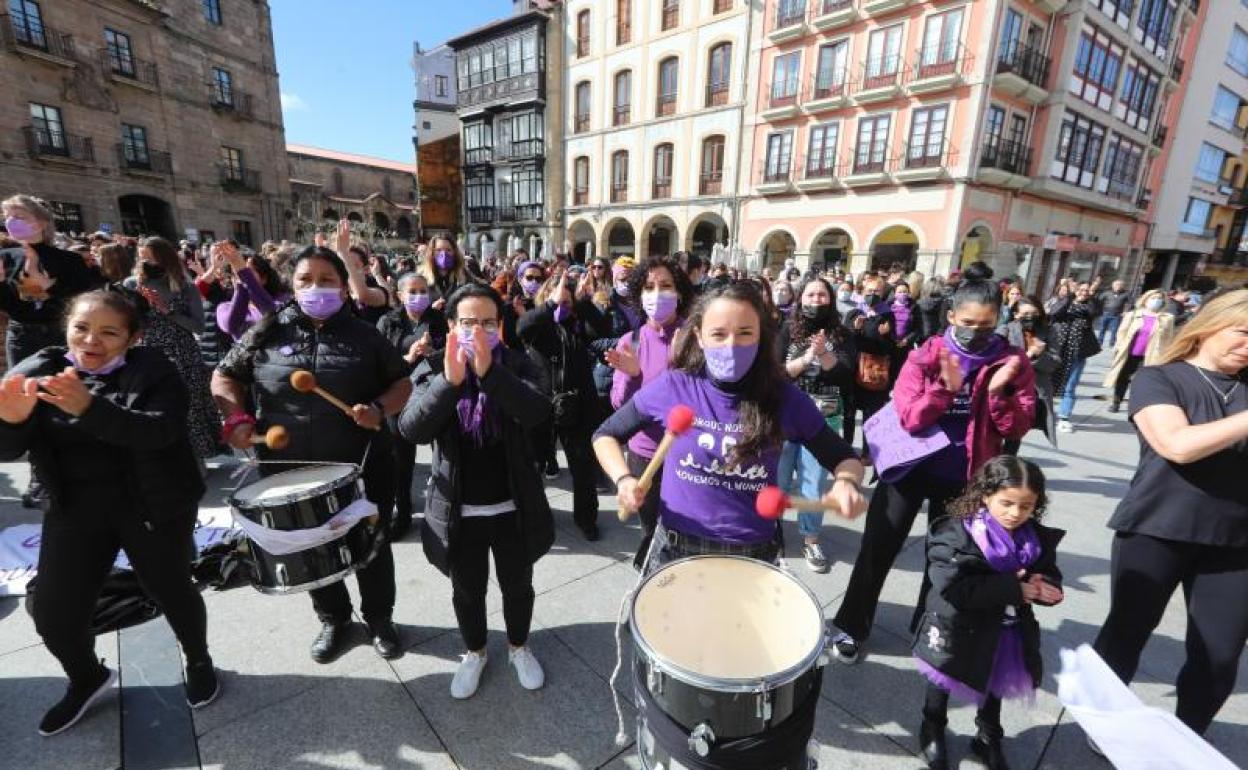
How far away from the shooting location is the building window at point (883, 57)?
58.2 feet

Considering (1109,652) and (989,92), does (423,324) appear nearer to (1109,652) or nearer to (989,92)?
(1109,652)

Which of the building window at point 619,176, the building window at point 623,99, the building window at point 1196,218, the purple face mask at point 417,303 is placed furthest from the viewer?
the building window at point 1196,218

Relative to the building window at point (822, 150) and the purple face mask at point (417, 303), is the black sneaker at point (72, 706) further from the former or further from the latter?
the building window at point (822, 150)

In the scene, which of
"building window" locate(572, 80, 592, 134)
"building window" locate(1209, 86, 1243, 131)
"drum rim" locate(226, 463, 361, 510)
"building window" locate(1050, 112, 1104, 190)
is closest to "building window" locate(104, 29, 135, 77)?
"building window" locate(572, 80, 592, 134)

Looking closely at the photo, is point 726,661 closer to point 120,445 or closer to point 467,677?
point 467,677

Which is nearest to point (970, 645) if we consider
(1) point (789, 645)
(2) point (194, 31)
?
(1) point (789, 645)

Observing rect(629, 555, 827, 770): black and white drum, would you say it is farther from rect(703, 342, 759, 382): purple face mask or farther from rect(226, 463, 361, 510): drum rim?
rect(226, 463, 361, 510): drum rim

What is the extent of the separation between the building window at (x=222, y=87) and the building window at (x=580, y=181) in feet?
51.3

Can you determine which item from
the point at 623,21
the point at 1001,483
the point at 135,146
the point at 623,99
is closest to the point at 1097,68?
the point at 623,99

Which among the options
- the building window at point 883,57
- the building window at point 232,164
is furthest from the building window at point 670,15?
the building window at point 232,164

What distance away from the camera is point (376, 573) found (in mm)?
2838

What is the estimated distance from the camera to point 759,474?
82.0 inches

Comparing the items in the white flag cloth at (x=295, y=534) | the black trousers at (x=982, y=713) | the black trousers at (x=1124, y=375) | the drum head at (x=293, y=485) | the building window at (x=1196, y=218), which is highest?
the building window at (x=1196, y=218)

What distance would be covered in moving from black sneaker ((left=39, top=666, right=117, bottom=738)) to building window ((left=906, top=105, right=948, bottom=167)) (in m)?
21.3
